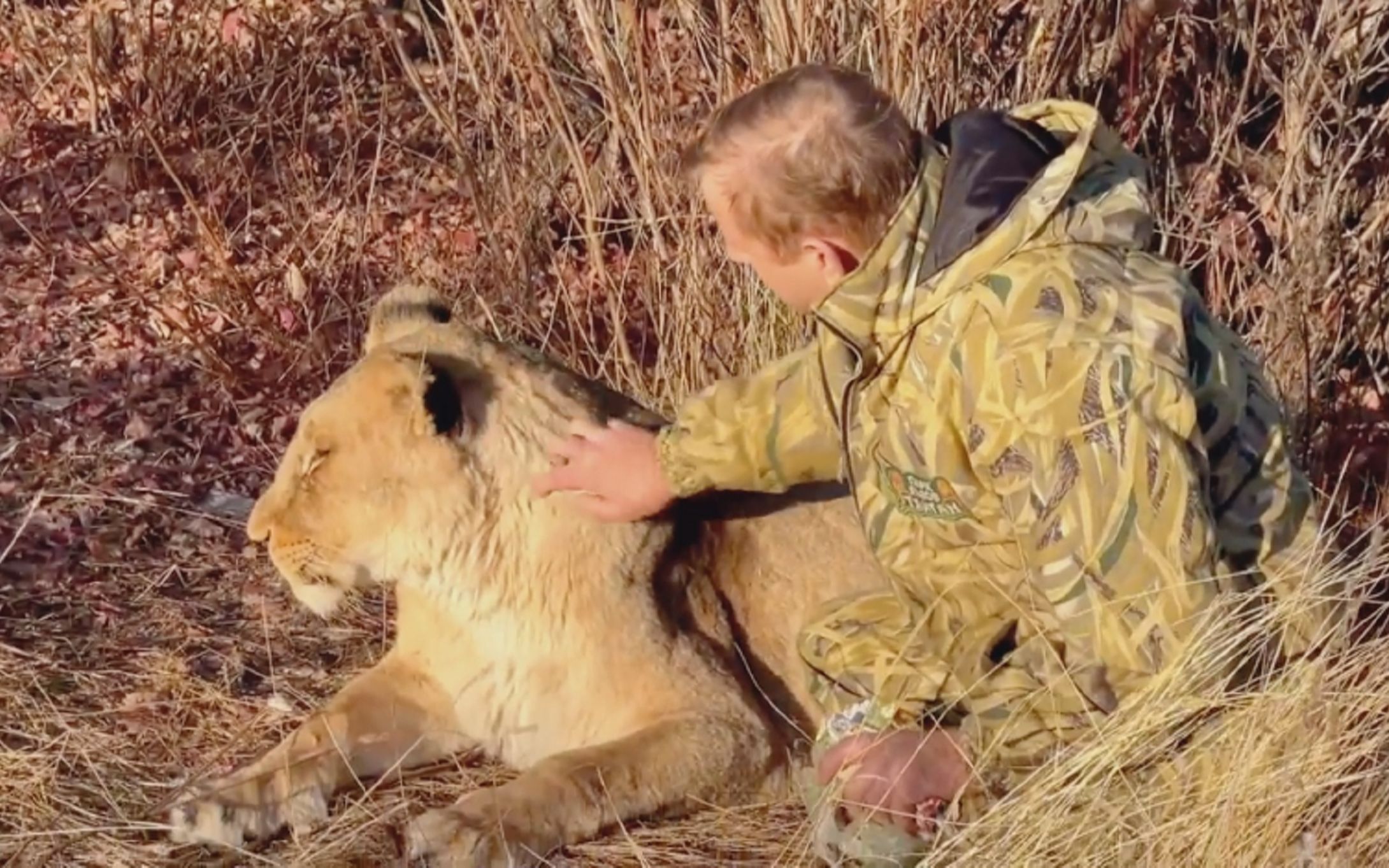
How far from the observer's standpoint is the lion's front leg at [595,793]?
353cm

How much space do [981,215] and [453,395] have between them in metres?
1.19

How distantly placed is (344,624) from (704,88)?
1658 millimetres

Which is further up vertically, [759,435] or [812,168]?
[812,168]

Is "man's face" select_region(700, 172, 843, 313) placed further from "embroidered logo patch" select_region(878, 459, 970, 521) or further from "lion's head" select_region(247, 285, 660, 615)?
"lion's head" select_region(247, 285, 660, 615)

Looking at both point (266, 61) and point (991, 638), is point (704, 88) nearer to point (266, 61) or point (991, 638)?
point (991, 638)

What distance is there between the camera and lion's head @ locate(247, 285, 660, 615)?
A: 3.89 m

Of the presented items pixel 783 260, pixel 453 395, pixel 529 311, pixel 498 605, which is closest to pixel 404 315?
pixel 453 395

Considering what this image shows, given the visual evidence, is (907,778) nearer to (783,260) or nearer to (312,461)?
(783,260)

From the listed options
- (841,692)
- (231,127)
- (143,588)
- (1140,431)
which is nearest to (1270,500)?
(1140,431)

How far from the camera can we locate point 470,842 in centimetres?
351

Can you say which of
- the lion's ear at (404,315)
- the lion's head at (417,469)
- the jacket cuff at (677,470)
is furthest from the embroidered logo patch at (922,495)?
the lion's ear at (404,315)

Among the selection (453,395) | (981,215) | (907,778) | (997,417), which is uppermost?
(981,215)

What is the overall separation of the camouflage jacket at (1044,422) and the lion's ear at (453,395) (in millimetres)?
702

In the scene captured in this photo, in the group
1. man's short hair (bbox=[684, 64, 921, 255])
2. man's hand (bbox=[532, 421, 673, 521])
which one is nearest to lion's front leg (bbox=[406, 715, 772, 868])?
man's hand (bbox=[532, 421, 673, 521])
